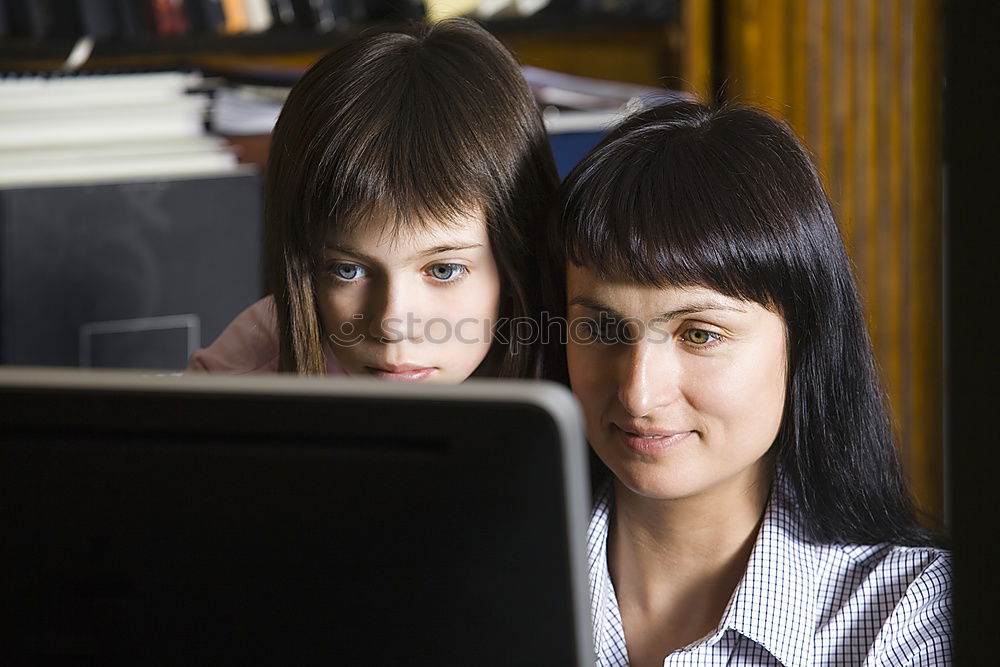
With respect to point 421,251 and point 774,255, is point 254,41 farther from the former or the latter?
point 774,255

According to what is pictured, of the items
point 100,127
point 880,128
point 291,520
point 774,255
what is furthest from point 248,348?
point 880,128

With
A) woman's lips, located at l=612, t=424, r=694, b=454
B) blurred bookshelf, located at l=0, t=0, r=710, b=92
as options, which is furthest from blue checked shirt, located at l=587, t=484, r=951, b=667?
blurred bookshelf, located at l=0, t=0, r=710, b=92

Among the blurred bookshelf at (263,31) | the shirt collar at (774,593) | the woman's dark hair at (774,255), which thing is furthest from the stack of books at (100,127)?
the shirt collar at (774,593)

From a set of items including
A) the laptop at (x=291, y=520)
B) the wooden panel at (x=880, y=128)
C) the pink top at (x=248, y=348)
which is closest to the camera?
the laptop at (x=291, y=520)

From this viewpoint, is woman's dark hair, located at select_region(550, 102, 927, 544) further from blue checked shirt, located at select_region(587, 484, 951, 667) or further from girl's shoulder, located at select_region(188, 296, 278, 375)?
girl's shoulder, located at select_region(188, 296, 278, 375)

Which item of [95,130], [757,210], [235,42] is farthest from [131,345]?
[757,210]

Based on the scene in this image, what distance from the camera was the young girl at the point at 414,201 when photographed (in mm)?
1034

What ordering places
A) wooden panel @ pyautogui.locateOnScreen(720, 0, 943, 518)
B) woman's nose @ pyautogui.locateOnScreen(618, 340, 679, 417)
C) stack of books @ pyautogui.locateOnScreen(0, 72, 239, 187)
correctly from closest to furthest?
woman's nose @ pyautogui.locateOnScreen(618, 340, 679, 417), stack of books @ pyautogui.locateOnScreen(0, 72, 239, 187), wooden panel @ pyautogui.locateOnScreen(720, 0, 943, 518)

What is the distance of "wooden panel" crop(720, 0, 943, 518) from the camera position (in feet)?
5.90

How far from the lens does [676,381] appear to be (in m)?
0.84

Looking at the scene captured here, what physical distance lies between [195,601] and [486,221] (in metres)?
0.67

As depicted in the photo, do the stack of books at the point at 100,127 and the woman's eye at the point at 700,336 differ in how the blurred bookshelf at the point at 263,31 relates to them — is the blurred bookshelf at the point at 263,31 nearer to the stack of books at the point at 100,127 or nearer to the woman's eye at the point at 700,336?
the stack of books at the point at 100,127

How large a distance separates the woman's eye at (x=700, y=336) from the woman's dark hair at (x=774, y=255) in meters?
0.03

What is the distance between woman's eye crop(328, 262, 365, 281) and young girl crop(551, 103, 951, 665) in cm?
24
